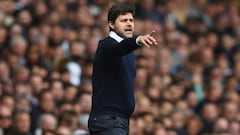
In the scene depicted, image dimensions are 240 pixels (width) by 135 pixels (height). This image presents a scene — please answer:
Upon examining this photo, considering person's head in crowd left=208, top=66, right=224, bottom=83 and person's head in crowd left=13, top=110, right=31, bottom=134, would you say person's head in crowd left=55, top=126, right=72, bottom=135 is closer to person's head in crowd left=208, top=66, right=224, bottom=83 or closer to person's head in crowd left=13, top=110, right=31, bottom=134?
person's head in crowd left=13, top=110, right=31, bottom=134

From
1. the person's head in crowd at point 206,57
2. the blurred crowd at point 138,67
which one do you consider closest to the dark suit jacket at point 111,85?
the blurred crowd at point 138,67

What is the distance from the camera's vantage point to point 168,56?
15.6m

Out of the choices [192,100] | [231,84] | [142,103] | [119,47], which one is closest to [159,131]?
[142,103]

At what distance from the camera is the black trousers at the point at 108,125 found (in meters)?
8.35

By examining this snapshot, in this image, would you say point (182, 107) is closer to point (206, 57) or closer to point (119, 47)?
point (206, 57)

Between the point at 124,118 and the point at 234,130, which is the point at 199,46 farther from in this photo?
the point at 124,118

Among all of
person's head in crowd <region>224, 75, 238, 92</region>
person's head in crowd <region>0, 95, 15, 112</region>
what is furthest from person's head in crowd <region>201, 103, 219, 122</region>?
person's head in crowd <region>0, 95, 15, 112</region>

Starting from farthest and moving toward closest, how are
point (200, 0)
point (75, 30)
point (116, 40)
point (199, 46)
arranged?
point (200, 0)
point (199, 46)
point (75, 30)
point (116, 40)

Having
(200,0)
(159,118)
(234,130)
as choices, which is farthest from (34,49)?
(200,0)

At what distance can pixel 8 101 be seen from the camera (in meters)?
12.0

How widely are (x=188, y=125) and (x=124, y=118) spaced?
5.29 m

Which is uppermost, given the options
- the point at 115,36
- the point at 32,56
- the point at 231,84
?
the point at 231,84

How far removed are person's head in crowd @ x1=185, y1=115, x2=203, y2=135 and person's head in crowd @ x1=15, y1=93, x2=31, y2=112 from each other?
2.49 meters

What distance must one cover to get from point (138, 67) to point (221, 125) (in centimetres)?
153
